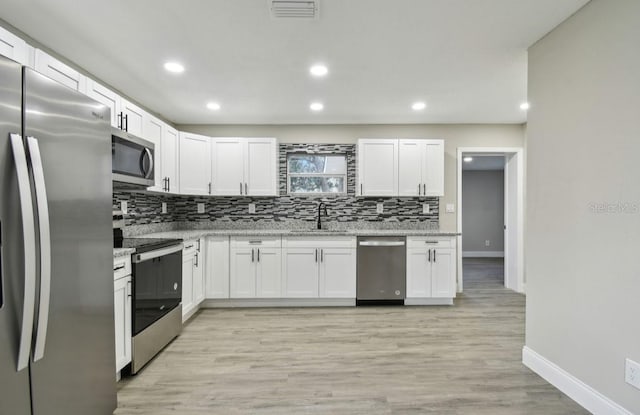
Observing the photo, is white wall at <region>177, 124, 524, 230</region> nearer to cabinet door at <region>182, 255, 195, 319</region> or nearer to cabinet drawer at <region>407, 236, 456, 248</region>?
cabinet drawer at <region>407, 236, 456, 248</region>

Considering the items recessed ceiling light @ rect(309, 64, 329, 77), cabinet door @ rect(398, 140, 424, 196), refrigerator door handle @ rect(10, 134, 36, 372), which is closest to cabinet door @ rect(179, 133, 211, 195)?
recessed ceiling light @ rect(309, 64, 329, 77)

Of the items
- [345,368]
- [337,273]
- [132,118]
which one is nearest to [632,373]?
[345,368]

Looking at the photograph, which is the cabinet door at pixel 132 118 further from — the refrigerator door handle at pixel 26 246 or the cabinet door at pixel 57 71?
the refrigerator door handle at pixel 26 246

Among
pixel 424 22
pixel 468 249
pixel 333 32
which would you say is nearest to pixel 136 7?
pixel 333 32

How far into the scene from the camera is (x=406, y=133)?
442cm

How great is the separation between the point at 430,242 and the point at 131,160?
10.8 ft

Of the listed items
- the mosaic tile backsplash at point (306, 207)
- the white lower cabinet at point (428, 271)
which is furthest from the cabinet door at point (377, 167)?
the white lower cabinet at point (428, 271)

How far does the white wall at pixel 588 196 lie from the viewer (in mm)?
1634

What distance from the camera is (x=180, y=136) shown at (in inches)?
149

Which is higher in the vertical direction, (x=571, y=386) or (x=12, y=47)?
(x=12, y=47)

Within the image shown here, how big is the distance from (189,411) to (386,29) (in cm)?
274

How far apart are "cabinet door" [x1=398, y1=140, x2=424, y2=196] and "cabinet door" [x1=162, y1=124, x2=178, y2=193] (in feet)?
9.19

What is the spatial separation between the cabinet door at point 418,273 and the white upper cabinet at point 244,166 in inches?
77.4

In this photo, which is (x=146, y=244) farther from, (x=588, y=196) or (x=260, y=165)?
(x=588, y=196)
